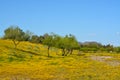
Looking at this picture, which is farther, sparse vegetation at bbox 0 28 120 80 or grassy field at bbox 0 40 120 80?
sparse vegetation at bbox 0 28 120 80

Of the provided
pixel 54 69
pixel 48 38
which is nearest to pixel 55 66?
pixel 54 69

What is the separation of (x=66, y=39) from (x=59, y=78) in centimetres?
10437

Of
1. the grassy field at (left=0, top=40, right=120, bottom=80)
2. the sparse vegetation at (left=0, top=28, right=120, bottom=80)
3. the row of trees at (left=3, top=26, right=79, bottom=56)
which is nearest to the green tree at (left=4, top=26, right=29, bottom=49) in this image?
the row of trees at (left=3, top=26, right=79, bottom=56)

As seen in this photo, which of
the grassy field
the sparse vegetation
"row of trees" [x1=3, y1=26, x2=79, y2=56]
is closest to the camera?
the grassy field

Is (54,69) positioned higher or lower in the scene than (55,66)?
lower

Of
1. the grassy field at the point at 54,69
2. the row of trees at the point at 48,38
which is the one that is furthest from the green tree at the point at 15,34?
the grassy field at the point at 54,69

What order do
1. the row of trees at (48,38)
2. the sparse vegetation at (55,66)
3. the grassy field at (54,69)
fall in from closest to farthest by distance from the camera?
1. the grassy field at (54,69)
2. the sparse vegetation at (55,66)
3. the row of trees at (48,38)

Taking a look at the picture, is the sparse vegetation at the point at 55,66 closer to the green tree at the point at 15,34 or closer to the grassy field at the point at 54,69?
the grassy field at the point at 54,69

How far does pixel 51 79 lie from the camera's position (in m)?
39.6

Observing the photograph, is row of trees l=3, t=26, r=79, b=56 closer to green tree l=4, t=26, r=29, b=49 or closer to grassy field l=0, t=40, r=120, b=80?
green tree l=4, t=26, r=29, b=49

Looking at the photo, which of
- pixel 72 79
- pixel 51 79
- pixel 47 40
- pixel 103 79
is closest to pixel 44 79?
pixel 51 79

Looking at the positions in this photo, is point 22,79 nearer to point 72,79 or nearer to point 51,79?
point 51,79

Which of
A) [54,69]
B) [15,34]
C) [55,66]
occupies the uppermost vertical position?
[15,34]

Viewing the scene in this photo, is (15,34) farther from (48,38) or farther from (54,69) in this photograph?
(54,69)
